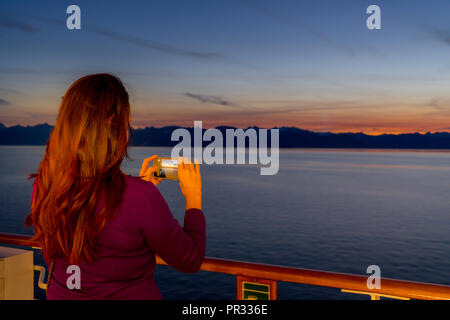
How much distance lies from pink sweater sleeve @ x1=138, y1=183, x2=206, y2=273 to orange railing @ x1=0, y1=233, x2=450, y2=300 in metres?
0.68

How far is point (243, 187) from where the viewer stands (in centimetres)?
4850

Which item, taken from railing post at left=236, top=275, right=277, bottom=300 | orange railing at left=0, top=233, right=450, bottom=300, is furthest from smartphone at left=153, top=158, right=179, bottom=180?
railing post at left=236, top=275, right=277, bottom=300

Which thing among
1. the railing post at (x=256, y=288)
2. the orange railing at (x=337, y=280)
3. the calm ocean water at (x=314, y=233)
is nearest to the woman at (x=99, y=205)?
the orange railing at (x=337, y=280)

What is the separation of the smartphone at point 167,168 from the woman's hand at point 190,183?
91 millimetres

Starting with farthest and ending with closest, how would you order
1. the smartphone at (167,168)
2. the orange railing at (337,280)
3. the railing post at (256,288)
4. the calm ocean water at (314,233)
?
the calm ocean water at (314,233) < the railing post at (256,288) < the orange railing at (337,280) < the smartphone at (167,168)

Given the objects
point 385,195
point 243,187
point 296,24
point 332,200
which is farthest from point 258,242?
point 296,24

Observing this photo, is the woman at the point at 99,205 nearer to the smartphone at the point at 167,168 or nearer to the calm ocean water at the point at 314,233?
the smartphone at the point at 167,168

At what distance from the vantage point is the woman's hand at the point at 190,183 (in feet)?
3.56

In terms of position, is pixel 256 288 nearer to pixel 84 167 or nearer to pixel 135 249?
pixel 135 249

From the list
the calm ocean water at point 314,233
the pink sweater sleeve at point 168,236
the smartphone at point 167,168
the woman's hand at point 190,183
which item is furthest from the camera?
the calm ocean water at point 314,233

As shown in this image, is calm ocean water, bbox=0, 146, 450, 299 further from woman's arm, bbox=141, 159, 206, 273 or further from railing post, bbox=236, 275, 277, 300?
woman's arm, bbox=141, 159, 206, 273

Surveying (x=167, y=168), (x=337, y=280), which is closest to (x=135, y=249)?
(x=167, y=168)

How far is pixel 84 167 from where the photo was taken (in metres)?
0.88
